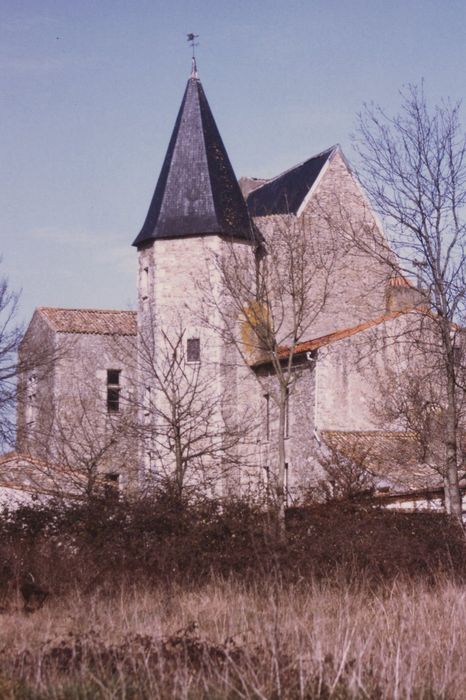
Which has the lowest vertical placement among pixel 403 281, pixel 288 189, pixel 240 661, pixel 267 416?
pixel 240 661

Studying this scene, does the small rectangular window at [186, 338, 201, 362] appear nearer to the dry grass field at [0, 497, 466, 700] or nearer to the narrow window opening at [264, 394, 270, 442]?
the narrow window opening at [264, 394, 270, 442]

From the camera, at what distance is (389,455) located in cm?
2580

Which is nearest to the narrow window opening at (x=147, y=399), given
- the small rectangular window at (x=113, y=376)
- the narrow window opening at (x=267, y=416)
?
the narrow window opening at (x=267, y=416)

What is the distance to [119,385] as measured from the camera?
34.8 metres

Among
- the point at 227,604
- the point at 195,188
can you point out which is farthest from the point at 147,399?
the point at 227,604

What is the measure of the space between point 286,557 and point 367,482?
9503 millimetres

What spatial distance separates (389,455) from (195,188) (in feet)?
33.5

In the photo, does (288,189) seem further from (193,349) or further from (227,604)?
(227,604)

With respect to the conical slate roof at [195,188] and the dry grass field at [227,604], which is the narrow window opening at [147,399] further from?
the dry grass field at [227,604]

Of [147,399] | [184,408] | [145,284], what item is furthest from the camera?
[145,284]

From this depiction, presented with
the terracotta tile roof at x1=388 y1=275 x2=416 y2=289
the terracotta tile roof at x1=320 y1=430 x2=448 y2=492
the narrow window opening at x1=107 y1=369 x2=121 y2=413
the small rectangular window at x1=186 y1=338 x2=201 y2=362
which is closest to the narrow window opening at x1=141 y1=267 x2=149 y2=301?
the small rectangular window at x1=186 y1=338 x2=201 y2=362

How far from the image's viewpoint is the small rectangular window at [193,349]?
2967cm

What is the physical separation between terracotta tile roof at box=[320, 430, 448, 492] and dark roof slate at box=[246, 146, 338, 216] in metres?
8.63

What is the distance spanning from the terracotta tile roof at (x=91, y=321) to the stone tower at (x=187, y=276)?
300cm
